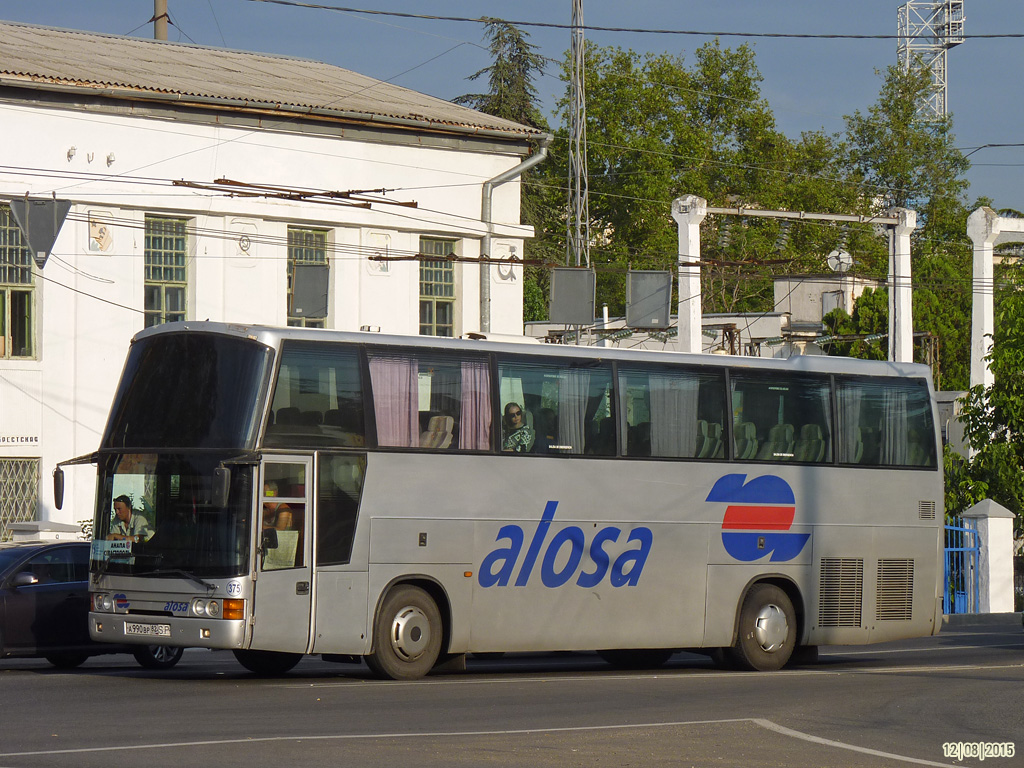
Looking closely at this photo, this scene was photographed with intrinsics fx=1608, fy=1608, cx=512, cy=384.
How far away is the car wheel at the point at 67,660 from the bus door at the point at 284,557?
12.3ft

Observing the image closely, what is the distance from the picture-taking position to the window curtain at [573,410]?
53.6 ft

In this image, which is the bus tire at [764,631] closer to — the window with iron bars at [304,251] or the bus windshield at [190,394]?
the bus windshield at [190,394]

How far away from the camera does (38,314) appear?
28.9 m

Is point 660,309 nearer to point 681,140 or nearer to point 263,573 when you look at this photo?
point 263,573

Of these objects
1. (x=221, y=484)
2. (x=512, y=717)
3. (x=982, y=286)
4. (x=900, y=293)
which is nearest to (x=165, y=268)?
(x=900, y=293)

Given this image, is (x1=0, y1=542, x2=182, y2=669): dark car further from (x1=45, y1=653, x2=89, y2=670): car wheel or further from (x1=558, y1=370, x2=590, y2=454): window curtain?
(x1=558, y1=370, x2=590, y2=454): window curtain

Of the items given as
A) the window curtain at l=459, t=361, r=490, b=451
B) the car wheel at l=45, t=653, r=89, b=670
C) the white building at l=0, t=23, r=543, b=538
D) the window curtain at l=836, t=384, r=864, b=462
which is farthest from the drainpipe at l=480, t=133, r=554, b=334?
the window curtain at l=459, t=361, r=490, b=451

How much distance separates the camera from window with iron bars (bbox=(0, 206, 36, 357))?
28.5 m

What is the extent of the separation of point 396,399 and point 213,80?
18.8 m

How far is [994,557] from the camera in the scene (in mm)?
28375

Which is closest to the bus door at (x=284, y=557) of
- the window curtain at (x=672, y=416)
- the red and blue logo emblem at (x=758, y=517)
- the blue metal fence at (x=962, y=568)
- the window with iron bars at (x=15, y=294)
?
the window curtain at (x=672, y=416)

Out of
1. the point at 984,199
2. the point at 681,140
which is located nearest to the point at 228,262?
the point at 681,140

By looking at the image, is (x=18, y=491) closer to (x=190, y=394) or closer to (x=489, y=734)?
(x=190, y=394)
